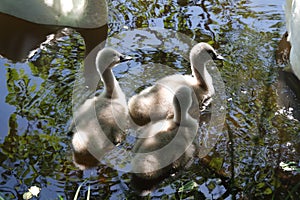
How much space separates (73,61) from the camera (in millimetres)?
5148

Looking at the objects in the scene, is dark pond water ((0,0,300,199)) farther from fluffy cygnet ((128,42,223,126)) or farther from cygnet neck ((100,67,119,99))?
cygnet neck ((100,67,119,99))

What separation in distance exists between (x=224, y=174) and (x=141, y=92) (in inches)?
39.4

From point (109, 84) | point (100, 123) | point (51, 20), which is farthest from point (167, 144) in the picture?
point (51, 20)

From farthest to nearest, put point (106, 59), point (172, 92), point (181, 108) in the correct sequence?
point (106, 59) < point (172, 92) < point (181, 108)

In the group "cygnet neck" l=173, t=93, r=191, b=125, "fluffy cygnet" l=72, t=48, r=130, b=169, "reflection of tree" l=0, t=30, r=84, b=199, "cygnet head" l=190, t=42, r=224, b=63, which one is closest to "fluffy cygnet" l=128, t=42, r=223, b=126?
"cygnet head" l=190, t=42, r=224, b=63

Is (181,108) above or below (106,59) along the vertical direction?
below

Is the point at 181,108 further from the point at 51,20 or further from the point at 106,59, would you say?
the point at 51,20

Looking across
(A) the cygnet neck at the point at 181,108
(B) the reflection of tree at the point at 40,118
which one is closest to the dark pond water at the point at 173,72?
(B) the reflection of tree at the point at 40,118

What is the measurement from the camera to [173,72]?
16.5 ft

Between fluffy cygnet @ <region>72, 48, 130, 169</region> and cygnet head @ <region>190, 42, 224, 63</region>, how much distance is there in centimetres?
66

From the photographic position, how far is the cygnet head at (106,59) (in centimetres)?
464

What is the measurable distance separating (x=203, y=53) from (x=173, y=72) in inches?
11.6

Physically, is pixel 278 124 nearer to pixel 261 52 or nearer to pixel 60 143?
pixel 261 52

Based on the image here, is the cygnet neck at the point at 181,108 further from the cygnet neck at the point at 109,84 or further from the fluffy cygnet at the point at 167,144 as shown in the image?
the cygnet neck at the point at 109,84
